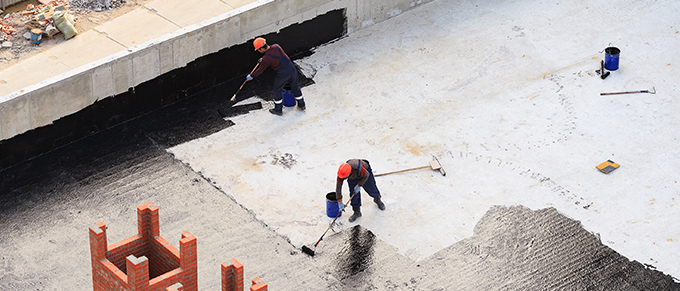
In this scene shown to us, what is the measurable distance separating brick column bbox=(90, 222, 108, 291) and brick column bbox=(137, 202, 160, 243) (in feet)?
1.27

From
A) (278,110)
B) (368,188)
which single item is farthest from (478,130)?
(278,110)

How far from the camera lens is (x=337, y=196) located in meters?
14.4

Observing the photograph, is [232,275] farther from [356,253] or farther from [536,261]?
[536,261]

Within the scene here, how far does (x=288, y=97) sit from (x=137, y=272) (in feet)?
25.7

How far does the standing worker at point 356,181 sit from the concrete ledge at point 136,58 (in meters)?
4.09

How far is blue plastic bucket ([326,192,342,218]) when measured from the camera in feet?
48.0

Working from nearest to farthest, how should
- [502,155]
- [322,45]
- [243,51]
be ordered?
[502,155]
[243,51]
[322,45]

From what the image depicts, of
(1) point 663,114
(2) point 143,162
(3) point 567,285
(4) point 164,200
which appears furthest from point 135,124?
(1) point 663,114

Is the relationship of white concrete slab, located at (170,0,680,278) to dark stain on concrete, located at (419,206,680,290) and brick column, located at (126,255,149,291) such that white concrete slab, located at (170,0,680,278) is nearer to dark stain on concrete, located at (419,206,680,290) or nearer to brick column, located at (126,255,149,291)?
dark stain on concrete, located at (419,206,680,290)

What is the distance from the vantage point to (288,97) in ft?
55.9

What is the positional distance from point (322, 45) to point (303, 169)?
150 inches

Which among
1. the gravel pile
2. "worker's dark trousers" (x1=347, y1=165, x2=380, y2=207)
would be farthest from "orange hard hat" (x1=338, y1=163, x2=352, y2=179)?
the gravel pile

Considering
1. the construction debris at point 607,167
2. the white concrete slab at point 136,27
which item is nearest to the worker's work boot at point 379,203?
the construction debris at point 607,167

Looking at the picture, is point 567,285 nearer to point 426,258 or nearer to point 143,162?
point 426,258
